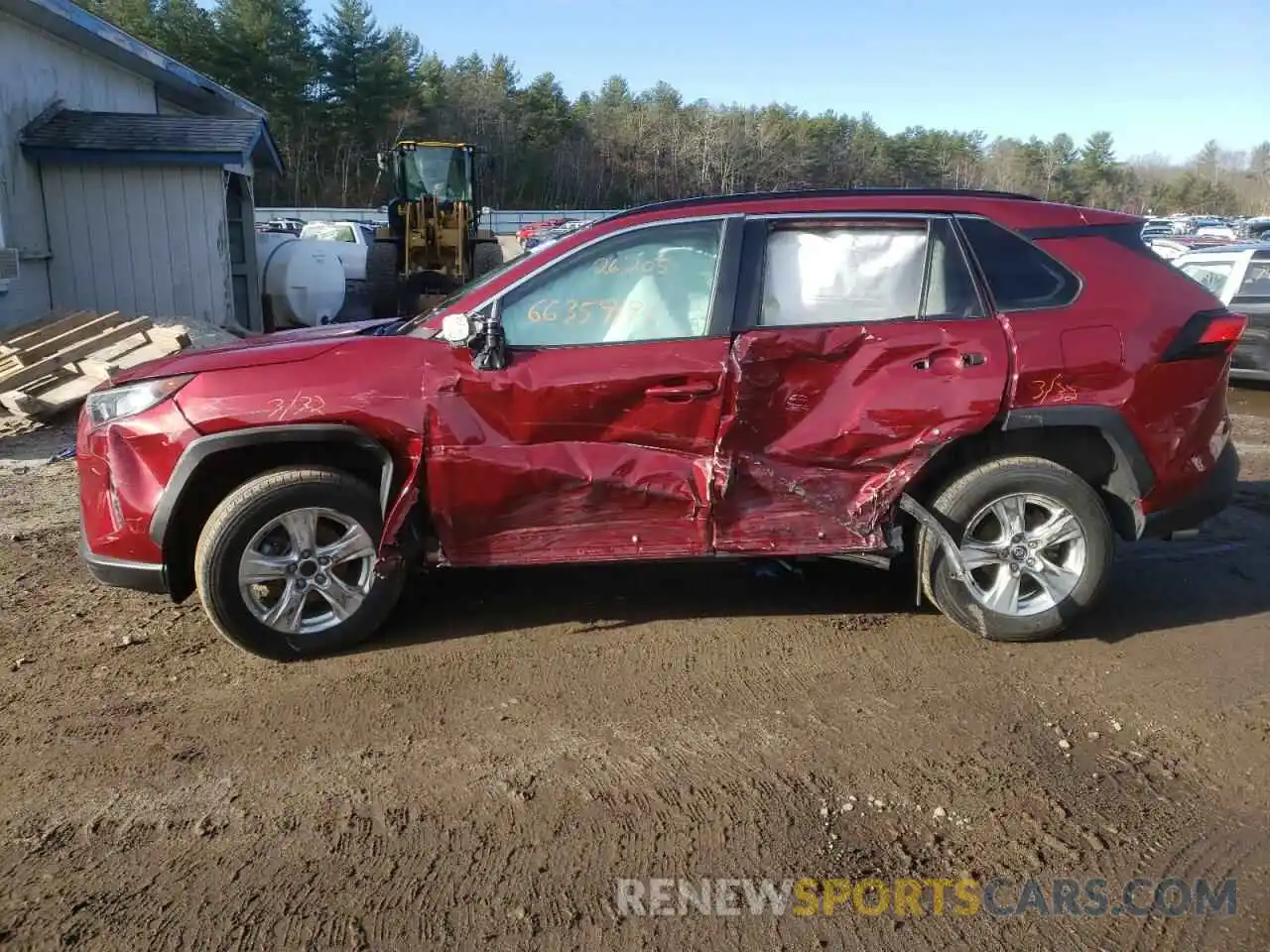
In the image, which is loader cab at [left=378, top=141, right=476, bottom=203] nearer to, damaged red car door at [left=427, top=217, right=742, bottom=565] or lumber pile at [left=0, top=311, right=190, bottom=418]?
lumber pile at [left=0, top=311, right=190, bottom=418]

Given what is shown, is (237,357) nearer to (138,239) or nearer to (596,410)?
(596,410)

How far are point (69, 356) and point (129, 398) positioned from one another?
6.54m

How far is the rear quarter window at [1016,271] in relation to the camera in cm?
441

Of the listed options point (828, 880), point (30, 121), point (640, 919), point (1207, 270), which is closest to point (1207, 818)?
point (828, 880)

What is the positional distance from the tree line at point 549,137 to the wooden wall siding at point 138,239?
85.6 ft

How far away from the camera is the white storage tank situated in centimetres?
1605

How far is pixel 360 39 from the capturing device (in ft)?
174

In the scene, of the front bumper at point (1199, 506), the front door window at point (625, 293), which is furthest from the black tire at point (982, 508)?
the front door window at point (625, 293)

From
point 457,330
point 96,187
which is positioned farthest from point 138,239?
point 457,330

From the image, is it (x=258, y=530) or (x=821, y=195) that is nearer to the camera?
(x=258, y=530)

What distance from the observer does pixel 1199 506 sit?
462cm

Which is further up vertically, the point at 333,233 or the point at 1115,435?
the point at 1115,435

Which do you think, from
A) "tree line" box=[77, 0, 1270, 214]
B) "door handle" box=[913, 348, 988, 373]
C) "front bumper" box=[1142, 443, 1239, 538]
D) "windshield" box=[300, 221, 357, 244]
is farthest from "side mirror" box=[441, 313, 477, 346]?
"tree line" box=[77, 0, 1270, 214]

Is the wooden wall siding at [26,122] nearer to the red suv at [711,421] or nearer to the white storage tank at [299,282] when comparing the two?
the white storage tank at [299,282]
